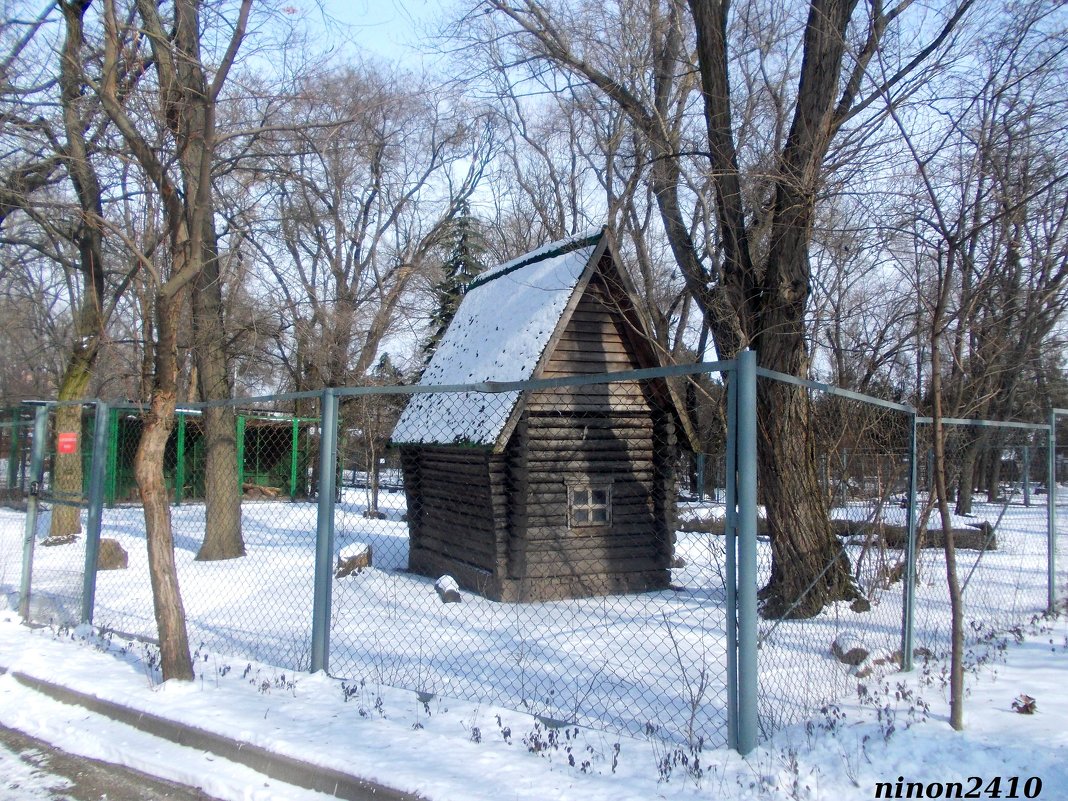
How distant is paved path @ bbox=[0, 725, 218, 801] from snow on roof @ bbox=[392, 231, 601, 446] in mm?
6006

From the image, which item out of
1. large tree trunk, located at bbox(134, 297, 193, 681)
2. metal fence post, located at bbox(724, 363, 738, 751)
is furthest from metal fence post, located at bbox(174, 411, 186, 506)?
metal fence post, located at bbox(724, 363, 738, 751)

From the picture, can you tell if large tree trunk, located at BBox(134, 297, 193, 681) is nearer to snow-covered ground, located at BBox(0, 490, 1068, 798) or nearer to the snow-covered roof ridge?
snow-covered ground, located at BBox(0, 490, 1068, 798)

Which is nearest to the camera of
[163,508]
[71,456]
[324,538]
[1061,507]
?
[324,538]

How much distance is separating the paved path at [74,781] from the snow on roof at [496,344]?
19.7 ft

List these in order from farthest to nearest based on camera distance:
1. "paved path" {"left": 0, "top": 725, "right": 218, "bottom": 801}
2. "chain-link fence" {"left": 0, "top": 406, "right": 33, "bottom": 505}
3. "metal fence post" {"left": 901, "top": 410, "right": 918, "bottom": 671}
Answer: "chain-link fence" {"left": 0, "top": 406, "right": 33, "bottom": 505} → "metal fence post" {"left": 901, "top": 410, "right": 918, "bottom": 671} → "paved path" {"left": 0, "top": 725, "right": 218, "bottom": 801}

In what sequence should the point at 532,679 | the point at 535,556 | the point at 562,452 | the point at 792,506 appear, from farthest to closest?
the point at 562,452
the point at 535,556
the point at 792,506
the point at 532,679

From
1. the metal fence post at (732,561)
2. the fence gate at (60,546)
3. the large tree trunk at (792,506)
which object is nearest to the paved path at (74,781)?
the fence gate at (60,546)

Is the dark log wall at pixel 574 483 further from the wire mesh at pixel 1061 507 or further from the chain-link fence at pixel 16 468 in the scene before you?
the chain-link fence at pixel 16 468

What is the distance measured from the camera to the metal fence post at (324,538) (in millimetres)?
5438

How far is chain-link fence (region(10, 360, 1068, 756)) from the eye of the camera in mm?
5504

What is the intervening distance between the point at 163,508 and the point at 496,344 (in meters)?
6.74

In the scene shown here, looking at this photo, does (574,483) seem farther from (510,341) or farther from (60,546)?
(60,546)

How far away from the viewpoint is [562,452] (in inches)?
A: 431

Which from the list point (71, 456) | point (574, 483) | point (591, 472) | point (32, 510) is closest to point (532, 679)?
point (574, 483)
